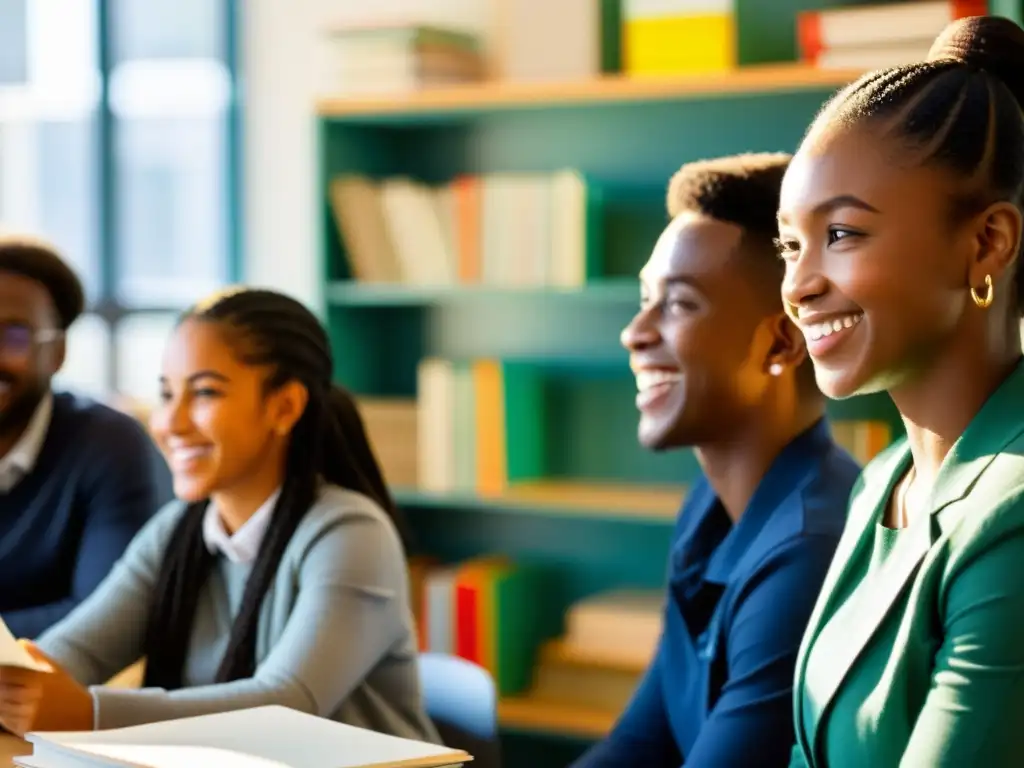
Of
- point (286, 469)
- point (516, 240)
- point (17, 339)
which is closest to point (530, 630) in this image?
point (516, 240)

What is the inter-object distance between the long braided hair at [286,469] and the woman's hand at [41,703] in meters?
0.30

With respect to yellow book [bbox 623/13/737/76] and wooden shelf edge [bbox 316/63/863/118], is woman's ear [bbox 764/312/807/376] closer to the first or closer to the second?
wooden shelf edge [bbox 316/63/863/118]

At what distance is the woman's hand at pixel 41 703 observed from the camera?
1672mm

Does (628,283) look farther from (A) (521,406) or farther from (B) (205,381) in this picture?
(B) (205,381)

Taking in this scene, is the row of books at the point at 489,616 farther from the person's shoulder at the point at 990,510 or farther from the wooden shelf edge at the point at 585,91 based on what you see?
the person's shoulder at the point at 990,510

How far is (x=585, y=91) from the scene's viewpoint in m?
3.51

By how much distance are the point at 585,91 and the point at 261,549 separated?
1782mm

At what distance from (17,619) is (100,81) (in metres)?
2.55

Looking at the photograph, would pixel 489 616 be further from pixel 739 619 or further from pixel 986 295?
pixel 986 295

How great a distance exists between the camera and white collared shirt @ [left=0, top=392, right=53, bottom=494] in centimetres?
261

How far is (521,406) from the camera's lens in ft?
12.4

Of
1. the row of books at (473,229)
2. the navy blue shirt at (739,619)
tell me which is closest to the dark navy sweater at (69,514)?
the navy blue shirt at (739,619)

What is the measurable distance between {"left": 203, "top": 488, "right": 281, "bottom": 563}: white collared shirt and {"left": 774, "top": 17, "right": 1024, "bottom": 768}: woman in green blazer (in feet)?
3.11

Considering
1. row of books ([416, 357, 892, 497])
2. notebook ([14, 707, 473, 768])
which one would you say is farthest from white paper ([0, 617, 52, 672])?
row of books ([416, 357, 892, 497])
